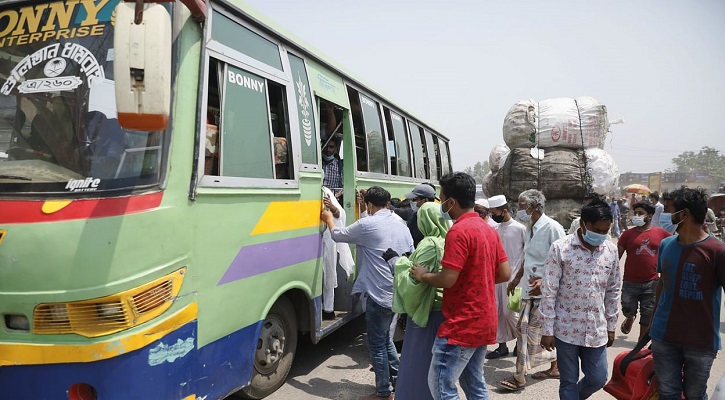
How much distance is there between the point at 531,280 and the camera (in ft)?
15.2

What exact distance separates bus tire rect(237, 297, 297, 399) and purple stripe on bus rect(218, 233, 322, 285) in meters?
0.43

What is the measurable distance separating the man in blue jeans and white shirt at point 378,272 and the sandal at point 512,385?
3.69ft

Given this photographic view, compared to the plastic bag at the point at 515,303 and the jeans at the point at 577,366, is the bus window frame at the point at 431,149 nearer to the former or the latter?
the plastic bag at the point at 515,303

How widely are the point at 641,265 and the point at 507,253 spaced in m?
1.67

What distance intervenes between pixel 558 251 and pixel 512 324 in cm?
180

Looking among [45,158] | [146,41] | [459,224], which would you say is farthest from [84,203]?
[459,224]

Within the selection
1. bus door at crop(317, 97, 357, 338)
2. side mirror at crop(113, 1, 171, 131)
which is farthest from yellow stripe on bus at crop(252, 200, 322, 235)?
side mirror at crop(113, 1, 171, 131)

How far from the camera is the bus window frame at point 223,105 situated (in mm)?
3054

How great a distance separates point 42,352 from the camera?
245 cm

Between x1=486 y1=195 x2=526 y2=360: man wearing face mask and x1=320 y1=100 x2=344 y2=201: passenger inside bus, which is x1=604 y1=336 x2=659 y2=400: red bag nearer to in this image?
x1=486 y1=195 x2=526 y2=360: man wearing face mask

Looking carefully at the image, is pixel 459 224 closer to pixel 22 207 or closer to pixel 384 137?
pixel 22 207

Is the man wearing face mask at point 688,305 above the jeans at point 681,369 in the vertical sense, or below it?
above

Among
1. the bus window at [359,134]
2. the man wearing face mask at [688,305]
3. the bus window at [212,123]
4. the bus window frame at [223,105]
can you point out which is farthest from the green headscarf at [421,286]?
the bus window at [359,134]

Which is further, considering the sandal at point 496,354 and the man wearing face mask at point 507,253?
the sandal at point 496,354
